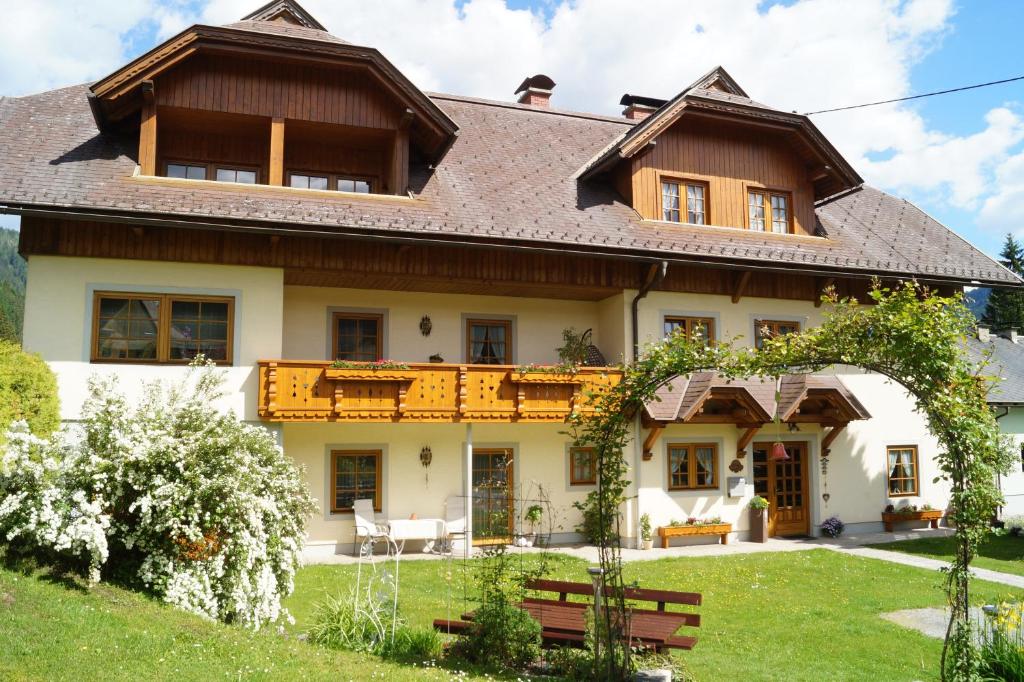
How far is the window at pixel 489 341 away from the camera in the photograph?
17.0m

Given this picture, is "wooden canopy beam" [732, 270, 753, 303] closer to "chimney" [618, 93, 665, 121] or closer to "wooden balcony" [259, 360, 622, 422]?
"wooden balcony" [259, 360, 622, 422]

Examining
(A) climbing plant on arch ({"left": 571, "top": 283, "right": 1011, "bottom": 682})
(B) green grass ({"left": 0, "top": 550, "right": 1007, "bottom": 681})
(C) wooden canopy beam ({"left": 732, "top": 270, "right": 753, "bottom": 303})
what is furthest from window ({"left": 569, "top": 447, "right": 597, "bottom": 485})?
(A) climbing plant on arch ({"left": 571, "top": 283, "right": 1011, "bottom": 682})

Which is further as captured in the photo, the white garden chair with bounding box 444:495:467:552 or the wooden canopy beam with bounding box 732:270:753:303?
the wooden canopy beam with bounding box 732:270:753:303

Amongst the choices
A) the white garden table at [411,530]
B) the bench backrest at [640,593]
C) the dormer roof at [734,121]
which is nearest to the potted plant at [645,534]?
the white garden table at [411,530]

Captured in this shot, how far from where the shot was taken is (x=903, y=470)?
1948 cm

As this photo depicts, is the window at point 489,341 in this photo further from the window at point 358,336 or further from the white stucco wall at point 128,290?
the white stucco wall at point 128,290

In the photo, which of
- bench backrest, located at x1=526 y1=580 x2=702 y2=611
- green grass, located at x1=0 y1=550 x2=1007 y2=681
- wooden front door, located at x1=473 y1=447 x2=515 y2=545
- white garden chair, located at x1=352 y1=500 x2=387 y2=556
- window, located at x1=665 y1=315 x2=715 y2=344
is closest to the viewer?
green grass, located at x1=0 y1=550 x2=1007 y2=681

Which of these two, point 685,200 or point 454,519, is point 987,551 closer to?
point 685,200

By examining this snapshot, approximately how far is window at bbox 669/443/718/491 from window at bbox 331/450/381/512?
20.9ft

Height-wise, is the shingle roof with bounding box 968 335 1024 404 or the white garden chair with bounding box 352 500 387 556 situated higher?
the shingle roof with bounding box 968 335 1024 404

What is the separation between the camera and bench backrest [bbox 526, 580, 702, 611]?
835cm

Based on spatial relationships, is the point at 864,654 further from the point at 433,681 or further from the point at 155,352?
the point at 155,352

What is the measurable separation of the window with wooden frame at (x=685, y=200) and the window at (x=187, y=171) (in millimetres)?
9901

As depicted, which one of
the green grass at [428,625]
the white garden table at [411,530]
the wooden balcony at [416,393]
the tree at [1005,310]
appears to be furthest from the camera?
the tree at [1005,310]
